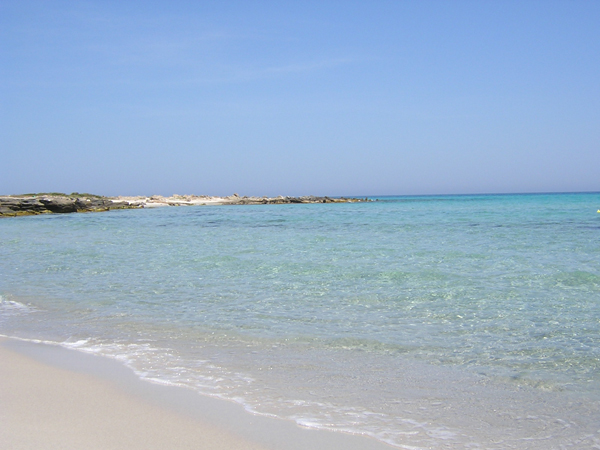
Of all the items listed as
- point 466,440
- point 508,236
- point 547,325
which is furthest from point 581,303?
point 508,236

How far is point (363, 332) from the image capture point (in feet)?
19.0

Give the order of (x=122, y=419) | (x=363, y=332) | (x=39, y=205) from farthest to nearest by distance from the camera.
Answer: (x=39, y=205) → (x=363, y=332) → (x=122, y=419)

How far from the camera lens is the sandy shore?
3152mm

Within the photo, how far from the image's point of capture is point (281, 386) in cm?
417

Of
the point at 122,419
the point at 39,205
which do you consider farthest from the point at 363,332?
the point at 39,205

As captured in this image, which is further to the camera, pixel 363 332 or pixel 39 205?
pixel 39 205

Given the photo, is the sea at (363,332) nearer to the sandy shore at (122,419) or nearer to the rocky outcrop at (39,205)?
the sandy shore at (122,419)

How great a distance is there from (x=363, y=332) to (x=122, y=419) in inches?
123

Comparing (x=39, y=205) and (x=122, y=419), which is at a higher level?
(x=39, y=205)

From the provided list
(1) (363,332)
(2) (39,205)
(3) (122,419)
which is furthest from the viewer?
(2) (39,205)

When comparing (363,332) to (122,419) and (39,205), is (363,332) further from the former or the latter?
(39,205)

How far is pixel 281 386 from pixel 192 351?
4.84ft

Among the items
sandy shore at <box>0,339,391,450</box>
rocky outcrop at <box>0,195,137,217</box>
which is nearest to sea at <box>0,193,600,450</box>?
sandy shore at <box>0,339,391,450</box>

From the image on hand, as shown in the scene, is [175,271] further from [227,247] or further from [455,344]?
[455,344]
